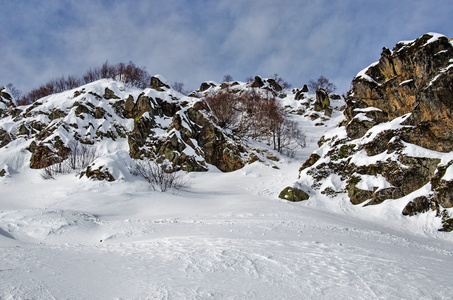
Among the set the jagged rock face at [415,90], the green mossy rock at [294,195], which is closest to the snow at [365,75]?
the jagged rock face at [415,90]

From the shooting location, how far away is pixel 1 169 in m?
19.0

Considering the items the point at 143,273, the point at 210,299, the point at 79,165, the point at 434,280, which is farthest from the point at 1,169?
the point at 434,280

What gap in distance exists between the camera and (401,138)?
1198cm

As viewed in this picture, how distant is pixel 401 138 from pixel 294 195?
5.92m

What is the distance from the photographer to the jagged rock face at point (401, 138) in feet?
34.7

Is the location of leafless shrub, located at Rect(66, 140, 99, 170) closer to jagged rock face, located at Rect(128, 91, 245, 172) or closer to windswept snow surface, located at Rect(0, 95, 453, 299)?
jagged rock face, located at Rect(128, 91, 245, 172)

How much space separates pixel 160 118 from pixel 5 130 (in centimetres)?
1528

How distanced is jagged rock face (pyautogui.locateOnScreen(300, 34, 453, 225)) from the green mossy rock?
1175 millimetres

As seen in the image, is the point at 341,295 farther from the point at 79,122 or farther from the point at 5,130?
the point at 5,130

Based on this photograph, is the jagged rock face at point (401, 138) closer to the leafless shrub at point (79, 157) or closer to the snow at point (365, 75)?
the snow at point (365, 75)

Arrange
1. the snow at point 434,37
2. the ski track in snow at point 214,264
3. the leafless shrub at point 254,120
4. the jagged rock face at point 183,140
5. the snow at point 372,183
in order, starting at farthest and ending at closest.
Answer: the leafless shrub at point 254,120 → the jagged rock face at point 183,140 → the snow at point 434,37 → the snow at point 372,183 → the ski track in snow at point 214,264

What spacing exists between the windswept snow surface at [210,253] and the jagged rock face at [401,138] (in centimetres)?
116

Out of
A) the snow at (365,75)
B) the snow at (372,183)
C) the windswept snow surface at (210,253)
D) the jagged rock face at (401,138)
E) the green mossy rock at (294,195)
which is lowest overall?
the windswept snow surface at (210,253)

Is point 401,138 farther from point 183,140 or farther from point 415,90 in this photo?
point 183,140
